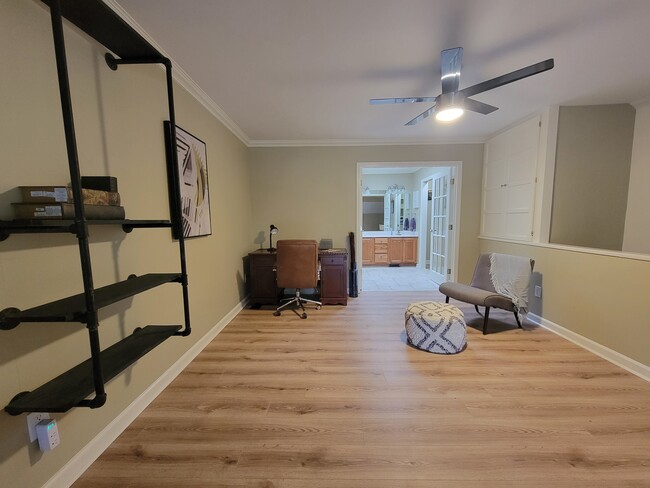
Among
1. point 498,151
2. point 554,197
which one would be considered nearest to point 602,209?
point 554,197

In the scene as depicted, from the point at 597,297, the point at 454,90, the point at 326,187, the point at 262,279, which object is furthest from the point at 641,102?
the point at 262,279

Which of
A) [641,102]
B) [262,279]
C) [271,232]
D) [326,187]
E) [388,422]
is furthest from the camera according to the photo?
[326,187]

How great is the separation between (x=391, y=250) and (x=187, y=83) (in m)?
5.13

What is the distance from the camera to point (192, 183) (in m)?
2.18

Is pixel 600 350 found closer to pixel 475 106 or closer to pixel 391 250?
pixel 475 106

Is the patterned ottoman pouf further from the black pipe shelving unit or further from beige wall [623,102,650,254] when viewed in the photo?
beige wall [623,102,650,254]

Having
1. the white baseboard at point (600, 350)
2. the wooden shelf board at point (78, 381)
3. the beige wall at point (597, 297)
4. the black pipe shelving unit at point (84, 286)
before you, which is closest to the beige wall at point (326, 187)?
the beige wall at point (597, 297)

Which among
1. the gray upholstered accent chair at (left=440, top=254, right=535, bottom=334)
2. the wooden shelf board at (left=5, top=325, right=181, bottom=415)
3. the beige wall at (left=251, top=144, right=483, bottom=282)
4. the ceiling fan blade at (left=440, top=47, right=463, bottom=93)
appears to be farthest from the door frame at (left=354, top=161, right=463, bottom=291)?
the wooden shelf board at (left=5, top=325, right=181, bottom=415)

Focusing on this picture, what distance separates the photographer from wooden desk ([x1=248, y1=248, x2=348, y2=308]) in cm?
348

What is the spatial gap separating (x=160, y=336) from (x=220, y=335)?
131 centimetres

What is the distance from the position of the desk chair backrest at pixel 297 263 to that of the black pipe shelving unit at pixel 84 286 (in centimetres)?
161

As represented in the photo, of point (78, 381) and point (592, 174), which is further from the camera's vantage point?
point (592, 174)

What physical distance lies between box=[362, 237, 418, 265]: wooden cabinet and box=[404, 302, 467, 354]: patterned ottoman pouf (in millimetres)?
3796

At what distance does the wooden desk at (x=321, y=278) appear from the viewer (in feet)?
11.4
